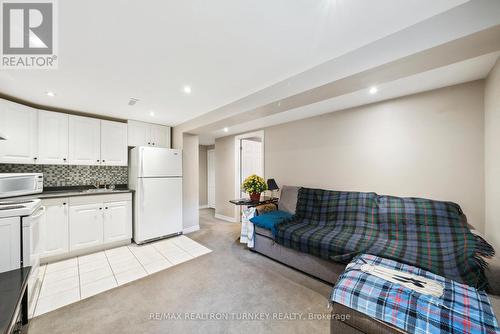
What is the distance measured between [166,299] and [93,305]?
0.68 metres

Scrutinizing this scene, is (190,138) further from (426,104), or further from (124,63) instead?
(426,104)

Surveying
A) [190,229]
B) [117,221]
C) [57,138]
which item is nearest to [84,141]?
[57,138]

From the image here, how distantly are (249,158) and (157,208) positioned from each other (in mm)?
2435

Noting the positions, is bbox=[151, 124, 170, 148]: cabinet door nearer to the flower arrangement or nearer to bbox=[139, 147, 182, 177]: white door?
bbox=[139, 147, 182, 177]: white door

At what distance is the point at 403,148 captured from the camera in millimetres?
2414

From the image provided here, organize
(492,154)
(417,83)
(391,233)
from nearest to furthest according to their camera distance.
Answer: (492,154), (417,83), (391,233)

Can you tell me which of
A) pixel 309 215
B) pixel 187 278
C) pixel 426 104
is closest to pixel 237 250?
pixel 187 278

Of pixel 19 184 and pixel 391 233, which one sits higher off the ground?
pixel 19 184

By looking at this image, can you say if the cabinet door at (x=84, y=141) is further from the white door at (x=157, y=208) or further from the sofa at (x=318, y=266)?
the sofa at (x=318, y=266)

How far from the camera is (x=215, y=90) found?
228cm

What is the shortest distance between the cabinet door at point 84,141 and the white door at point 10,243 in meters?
1.72

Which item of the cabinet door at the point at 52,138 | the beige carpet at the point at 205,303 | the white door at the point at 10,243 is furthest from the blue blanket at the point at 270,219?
the cabinet door at the point at 52,138

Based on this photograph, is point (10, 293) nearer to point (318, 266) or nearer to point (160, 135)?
point (318, 266)
